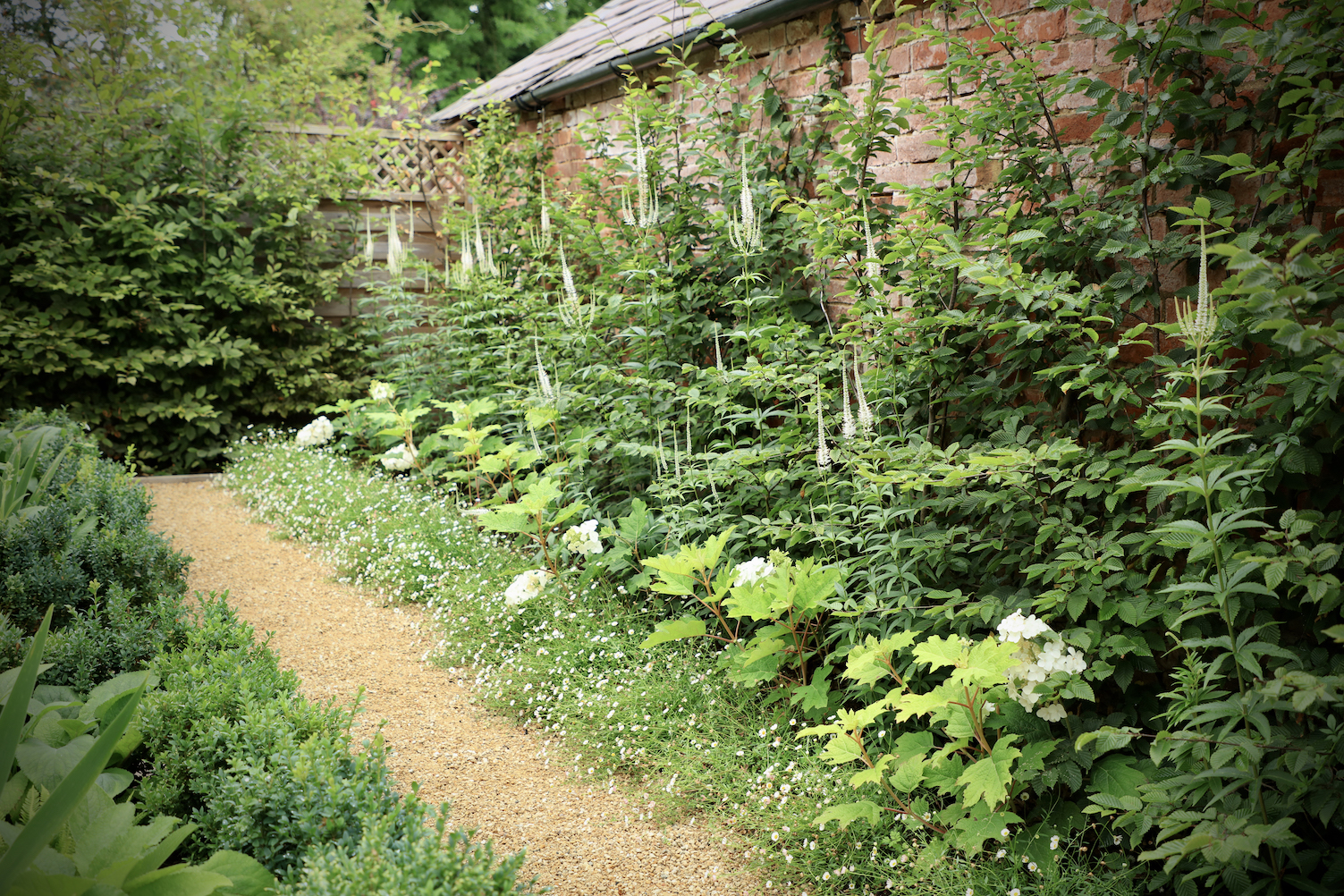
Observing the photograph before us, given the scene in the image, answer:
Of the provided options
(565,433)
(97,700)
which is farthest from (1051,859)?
(565,433)

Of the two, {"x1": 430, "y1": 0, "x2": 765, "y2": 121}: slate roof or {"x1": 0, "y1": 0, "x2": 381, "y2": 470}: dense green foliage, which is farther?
{"x1": 0, "y1": 0, "x2": 381, "y2": 470}: dense green foliage

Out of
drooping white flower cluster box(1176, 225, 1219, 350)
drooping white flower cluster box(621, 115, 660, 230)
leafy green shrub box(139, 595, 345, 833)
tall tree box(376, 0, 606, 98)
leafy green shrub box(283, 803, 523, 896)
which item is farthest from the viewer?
tall tree box(376, 0, 606, 98)

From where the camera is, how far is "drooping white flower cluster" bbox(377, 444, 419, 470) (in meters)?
5.62

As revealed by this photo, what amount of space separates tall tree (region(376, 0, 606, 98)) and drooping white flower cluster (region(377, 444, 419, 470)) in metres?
12.3

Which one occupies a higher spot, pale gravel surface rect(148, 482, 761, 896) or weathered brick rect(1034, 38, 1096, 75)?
weathered brick rect(1034, 38, 1096, 75)

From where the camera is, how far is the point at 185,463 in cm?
687

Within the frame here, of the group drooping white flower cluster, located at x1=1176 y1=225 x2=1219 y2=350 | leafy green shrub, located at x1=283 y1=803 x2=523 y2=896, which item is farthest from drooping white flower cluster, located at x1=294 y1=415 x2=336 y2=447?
drooping white flower cluster, located at x1=1176 y1=225 x2=1219 y2=350

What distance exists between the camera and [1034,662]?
7.16 ft

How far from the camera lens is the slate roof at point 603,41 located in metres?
4.74

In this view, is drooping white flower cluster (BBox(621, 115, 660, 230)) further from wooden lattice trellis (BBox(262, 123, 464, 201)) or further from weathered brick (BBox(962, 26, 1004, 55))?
wooden lattice trellis (BBox(262, 123, 464, 201))

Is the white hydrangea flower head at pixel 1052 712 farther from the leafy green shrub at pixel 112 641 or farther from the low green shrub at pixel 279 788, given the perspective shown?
the leafy green shrub at pixel 112 641

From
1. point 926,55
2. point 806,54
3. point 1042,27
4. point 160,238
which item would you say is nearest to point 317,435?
point 160,238

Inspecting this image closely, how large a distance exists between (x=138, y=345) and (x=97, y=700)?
5438mm

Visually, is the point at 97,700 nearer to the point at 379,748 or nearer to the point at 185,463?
the point at 379,748
